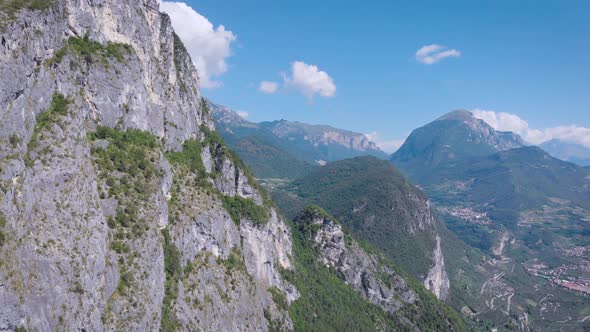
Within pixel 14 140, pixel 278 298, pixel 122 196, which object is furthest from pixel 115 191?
pixel 278 298

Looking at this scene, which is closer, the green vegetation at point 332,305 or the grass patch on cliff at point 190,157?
the grass patch on cliff at point 190,157

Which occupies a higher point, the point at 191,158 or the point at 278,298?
the point at 191,158

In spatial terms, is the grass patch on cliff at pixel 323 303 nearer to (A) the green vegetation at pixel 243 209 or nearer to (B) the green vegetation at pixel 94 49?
(A) the green vegetation at pixel 243 209

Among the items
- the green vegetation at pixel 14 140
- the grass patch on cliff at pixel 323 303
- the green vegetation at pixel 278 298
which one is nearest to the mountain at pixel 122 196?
the green vegetation at pixel 14 140

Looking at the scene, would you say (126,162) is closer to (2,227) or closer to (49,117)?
(49,117)

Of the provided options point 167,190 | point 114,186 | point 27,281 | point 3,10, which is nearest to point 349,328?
point 167,190

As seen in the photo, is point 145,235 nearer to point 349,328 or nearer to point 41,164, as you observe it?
point 41,164

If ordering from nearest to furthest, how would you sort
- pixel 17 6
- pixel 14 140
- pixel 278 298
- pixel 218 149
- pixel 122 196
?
1. pixel 14 140
2. pixel 17 6
3. pixel 122 196
4. pixel 278 298
5. pixel 218 149
